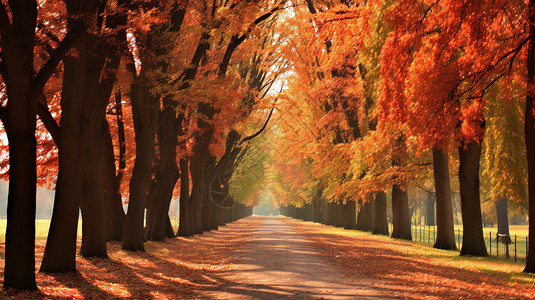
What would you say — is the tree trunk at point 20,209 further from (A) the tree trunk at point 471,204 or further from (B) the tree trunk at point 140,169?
(A) the tree trunk at point 471,204

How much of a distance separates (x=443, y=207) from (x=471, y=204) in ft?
13.8

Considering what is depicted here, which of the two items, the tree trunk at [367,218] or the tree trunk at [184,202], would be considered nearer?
the tree trunk at [184,202]

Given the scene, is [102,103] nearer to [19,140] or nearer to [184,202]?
[19,140]

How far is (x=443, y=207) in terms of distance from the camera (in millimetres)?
23594

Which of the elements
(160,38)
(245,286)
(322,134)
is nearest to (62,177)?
(245,286)

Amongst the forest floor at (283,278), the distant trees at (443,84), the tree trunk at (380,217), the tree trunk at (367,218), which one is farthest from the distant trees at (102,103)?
the tree trunk at (367,218)

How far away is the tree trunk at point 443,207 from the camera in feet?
76.5

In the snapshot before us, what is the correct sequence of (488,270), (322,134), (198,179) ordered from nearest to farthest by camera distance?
(488,270) < (198,179) < (322,134)

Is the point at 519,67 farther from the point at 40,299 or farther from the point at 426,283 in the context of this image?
the point at 40,299

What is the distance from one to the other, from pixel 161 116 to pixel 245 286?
10.0 metres

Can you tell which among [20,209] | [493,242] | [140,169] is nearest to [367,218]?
[493,242]

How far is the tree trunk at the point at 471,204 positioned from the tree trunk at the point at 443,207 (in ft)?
11.5

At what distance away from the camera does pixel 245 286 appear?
10789 mm

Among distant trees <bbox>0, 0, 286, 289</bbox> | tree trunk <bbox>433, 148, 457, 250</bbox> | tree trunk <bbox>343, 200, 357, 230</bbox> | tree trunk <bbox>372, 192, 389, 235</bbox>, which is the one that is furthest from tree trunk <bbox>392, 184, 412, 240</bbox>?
tree trunk <bbox>343, 200, 357, 230</bbox>
